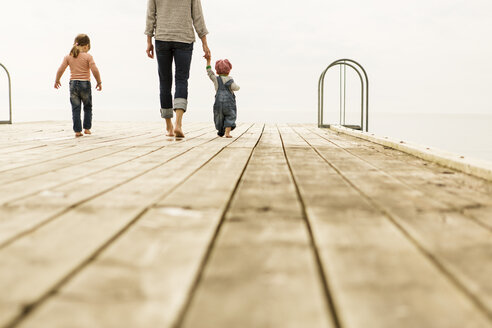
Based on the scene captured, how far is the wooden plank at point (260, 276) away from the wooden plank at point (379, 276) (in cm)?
4

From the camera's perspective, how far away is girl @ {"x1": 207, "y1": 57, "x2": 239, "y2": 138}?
4852mm

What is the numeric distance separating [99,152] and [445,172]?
2.09 metres

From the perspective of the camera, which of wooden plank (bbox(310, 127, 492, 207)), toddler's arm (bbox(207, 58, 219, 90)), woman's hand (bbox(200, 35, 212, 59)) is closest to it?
wooden plank (bbox(310, 127, 492, 207))

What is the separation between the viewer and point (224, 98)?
192 inches

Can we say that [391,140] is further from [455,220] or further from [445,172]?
[455,220]

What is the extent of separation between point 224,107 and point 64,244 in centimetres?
392

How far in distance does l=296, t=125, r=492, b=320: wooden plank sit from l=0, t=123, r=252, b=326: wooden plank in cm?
68

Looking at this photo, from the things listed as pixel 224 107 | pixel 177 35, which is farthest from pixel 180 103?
pixel 177 35

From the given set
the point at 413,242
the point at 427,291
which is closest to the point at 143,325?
the point at 427,291

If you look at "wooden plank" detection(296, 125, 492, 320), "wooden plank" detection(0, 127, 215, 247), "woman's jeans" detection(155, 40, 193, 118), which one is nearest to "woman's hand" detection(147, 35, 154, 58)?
"woman's jeans" detection(155, 40, 193, 118)

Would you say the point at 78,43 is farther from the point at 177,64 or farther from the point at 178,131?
the point at 178,131

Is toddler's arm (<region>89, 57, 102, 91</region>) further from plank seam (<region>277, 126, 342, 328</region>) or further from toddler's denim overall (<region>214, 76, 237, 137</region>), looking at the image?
plank seam (<region>277, 126, 342, 328</region>)

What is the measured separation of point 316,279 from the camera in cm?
81

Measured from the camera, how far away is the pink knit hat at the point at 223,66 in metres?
4.91
